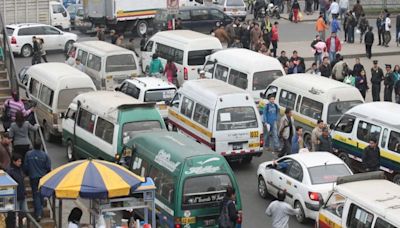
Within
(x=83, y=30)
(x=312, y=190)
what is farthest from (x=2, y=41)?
(x=83, y=30)

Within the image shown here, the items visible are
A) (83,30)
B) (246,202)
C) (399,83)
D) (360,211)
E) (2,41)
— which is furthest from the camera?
(83,30)

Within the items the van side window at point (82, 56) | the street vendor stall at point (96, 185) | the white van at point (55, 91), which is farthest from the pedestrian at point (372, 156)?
the van side window at point (82, 56)

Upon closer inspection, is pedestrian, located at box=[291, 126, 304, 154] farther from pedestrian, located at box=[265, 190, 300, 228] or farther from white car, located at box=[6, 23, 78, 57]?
white car, located at box=[6, 23, 78, 57]

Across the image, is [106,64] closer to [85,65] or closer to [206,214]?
[85,65]

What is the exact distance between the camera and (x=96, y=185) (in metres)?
15.7

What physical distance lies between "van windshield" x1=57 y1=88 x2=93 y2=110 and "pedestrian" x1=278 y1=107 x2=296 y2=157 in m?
6.08

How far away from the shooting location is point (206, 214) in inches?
738

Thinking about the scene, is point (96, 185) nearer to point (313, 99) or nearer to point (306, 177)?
point (306, 177)

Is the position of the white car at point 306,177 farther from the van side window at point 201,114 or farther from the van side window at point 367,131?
the van side window at point 201,114

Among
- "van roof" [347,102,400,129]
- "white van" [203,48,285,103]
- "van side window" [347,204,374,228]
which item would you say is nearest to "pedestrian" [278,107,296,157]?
"van roof" [347,102,400,129]

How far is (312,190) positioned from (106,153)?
5.56 m

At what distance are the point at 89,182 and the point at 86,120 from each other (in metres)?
9.67

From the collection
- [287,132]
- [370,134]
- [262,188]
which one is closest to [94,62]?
[287,132]

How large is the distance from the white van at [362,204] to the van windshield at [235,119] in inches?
267
